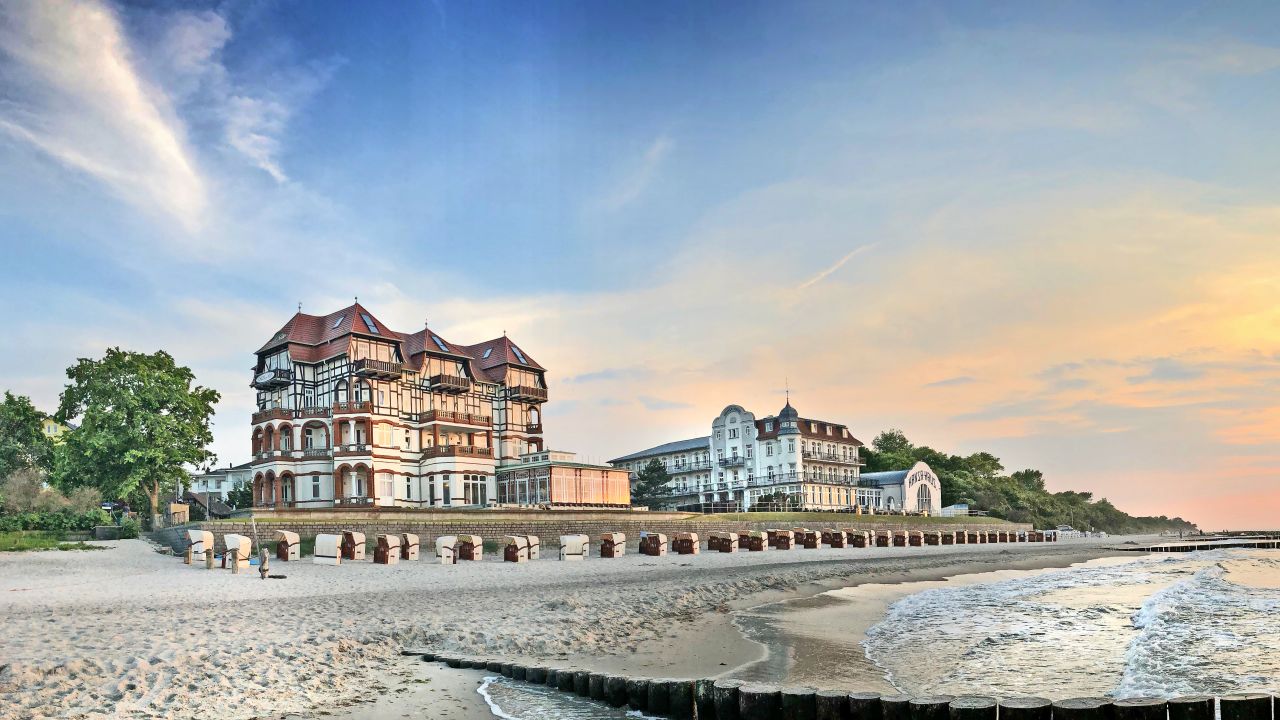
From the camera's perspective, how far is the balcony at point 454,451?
6856 centimetres

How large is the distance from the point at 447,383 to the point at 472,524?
2772 centimetres

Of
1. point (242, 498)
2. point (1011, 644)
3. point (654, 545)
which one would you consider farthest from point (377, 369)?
point (1011, 644)

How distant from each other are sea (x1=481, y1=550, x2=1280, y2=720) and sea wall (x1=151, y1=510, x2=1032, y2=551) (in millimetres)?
25099

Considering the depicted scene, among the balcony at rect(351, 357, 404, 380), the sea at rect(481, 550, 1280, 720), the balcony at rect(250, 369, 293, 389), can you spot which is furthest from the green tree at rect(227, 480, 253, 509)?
the sea at rect(481, 550, 1280, 720)

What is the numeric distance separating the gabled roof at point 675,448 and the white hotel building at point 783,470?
17 cm

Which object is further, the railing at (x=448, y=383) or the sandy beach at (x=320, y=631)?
the railing at (x=448, y=383)

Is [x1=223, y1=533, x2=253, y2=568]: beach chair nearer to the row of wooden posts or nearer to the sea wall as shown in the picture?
the sea wall

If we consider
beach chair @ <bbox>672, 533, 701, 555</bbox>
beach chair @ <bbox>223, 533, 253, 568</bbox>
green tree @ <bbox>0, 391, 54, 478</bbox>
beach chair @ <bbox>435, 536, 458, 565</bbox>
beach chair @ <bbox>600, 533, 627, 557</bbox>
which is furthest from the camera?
green tree @ <bbox>0, 391, 54, 478</bbox>

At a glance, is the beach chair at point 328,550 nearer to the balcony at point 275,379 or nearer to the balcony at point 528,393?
the balcony at point 275,379

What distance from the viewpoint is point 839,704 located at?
9.05m

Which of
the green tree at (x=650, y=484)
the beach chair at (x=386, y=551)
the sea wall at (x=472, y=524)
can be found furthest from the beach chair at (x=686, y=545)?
the green tree at (x=650, y=484)

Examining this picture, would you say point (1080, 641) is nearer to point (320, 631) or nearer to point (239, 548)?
point (320, 631)

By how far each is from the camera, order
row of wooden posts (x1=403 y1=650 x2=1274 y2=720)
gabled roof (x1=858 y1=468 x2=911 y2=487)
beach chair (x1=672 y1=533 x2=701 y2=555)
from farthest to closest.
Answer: gabled roof (x1=858 y1=468 x2=911 y2=487) < beach chair (x1=672 y1=533 x2=701 y2=555) < row of wooden posts (x1=403 y1=650 x2=1274 y2=720)

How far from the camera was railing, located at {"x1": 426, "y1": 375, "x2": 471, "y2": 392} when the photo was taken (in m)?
72.9
